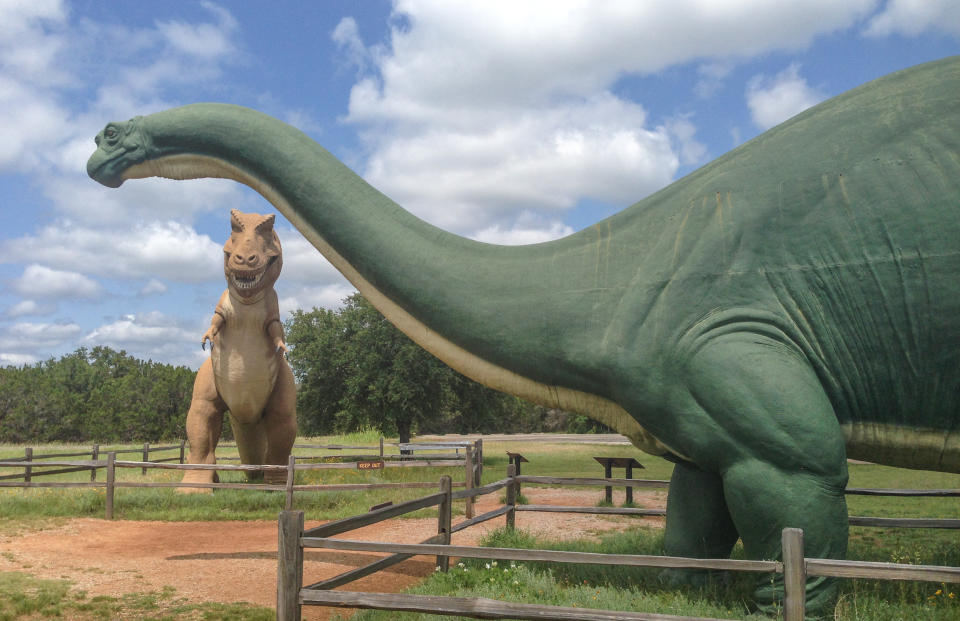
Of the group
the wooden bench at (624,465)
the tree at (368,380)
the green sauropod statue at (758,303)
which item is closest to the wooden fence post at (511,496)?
the wooden bench at (624,465)

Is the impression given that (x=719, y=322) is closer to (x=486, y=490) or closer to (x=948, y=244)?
(x=948, y=244)

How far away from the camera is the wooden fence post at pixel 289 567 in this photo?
4.05 meters

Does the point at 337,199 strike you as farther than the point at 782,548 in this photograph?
Yes

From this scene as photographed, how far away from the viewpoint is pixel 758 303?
3.81m

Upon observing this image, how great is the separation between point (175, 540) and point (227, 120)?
648 cm

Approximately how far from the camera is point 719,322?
3.79 m

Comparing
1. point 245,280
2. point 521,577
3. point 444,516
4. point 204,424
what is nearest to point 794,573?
point 521,577

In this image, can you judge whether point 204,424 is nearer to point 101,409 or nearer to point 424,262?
point 424,262

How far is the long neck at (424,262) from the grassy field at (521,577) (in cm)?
157

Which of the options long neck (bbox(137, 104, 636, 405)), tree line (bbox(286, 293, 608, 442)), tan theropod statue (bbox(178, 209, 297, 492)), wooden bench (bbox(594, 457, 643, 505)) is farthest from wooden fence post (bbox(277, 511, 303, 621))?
tree line (bbox(286, 293, 608, 442))

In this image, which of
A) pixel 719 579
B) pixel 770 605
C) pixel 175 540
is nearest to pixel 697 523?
pixel 719 579

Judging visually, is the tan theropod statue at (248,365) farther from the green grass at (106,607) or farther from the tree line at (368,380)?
the tree line at (368,380)

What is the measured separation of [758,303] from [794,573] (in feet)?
4.58

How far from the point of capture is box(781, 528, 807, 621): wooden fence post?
330cm
